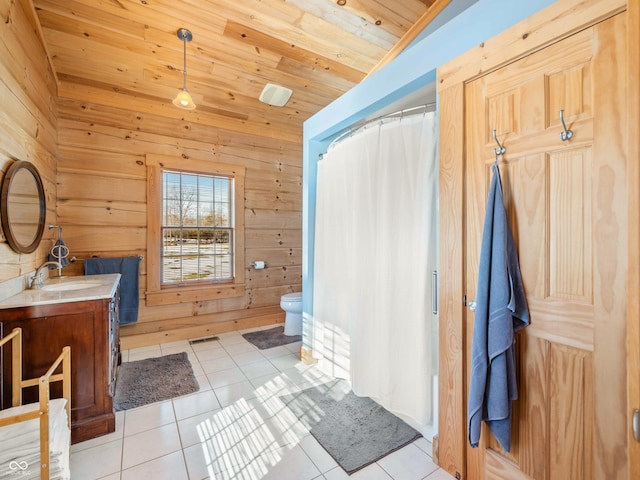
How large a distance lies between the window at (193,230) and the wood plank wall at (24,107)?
0.86 meters

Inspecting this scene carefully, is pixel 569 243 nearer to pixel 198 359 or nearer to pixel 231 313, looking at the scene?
pixel 198 359

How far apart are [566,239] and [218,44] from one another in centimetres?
300

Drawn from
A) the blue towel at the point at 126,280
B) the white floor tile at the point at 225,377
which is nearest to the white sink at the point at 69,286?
the blue towel at the point at 126,280

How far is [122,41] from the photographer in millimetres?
2566

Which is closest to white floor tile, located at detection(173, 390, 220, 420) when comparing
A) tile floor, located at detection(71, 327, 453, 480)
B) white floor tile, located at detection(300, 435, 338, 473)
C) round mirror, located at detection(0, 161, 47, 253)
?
tile floor, located at detection(71, 327, 453, 480)

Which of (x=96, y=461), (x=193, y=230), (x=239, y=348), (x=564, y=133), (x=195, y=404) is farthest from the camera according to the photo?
(x=193, y=230)

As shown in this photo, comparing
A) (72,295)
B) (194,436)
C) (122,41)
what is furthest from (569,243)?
(122,41)

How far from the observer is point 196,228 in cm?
359

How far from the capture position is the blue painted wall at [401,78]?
53.9 inches

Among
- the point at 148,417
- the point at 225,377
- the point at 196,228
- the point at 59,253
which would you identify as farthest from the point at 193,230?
the point at 148,417

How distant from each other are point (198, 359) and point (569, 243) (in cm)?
301

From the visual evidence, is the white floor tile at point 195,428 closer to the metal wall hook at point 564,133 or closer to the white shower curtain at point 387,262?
the white shower curtain at point 387,262

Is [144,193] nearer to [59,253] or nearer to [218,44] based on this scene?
[59,253]

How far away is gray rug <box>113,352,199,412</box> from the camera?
222 centimetres
